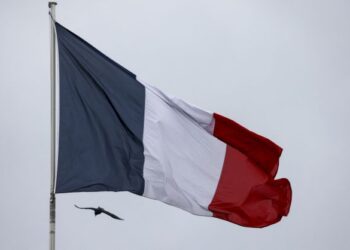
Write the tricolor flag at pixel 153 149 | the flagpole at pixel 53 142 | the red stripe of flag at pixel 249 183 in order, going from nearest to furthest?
the flagpole at pixel 53 142 → the tricolor flag at pixel 153 149 → the red stripe of flag at pixel 249 183

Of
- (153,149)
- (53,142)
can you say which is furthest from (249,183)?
(53,142)

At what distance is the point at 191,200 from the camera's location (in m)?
59.0

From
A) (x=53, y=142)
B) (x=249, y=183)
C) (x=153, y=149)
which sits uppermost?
(x=53, y=142)

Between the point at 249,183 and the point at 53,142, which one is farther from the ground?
the point at 53,142

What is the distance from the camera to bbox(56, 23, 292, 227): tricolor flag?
56500 mm

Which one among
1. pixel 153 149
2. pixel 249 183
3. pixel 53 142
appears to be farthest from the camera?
pixel 249 183

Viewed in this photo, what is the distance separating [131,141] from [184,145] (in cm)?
203

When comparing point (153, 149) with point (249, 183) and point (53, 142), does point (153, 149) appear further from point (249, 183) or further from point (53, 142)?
point (53, 142)

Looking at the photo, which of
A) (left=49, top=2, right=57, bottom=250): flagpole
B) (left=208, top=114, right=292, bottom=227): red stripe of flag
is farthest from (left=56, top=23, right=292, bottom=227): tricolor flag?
(left=49, top=2, right=57, bottom=250): flagpole

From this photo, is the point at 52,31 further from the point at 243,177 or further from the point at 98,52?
the point at 243,177

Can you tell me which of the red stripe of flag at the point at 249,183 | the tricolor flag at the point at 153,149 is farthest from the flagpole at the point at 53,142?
the red stripe of flag at the point at 249,183

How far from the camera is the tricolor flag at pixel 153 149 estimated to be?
185 ft

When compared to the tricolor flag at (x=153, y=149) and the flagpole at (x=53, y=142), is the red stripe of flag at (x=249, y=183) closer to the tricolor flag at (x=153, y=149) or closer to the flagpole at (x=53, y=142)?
the tricolor flag at (x=153, y=149)

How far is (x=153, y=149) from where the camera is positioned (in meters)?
58.2
